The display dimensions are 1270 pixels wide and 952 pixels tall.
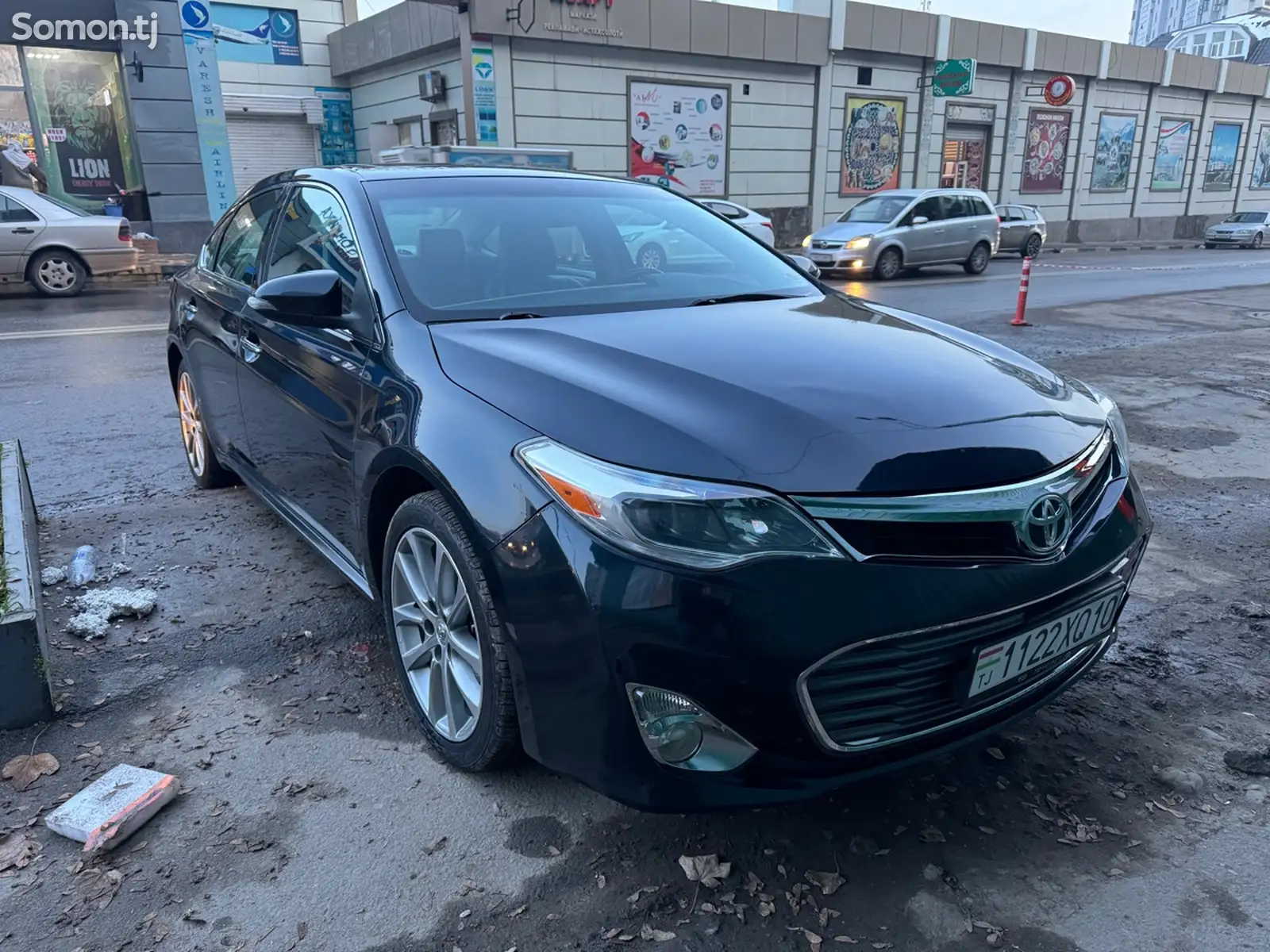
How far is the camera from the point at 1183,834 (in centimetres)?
230

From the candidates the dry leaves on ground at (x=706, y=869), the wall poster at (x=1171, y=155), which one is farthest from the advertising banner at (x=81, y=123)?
the wall poster at (x=1171, y=155)

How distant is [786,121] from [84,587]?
78.7ft

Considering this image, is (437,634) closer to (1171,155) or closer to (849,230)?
(849,230)

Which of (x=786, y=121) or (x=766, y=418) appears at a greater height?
(x=786, y=121)

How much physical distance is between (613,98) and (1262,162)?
104 feet

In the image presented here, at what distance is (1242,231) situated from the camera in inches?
1195

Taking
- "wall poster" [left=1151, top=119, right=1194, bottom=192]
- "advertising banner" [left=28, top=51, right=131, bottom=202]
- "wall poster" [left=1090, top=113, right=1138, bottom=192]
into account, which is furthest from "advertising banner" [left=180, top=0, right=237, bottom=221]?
"wall poster" [left=1151, top=119, right=1194, bottom=192]

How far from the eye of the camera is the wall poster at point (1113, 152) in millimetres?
32062

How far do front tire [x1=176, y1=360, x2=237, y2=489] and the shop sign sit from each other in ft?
101

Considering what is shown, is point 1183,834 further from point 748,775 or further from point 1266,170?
point 1266,170

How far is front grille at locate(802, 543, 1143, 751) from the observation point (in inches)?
74.0

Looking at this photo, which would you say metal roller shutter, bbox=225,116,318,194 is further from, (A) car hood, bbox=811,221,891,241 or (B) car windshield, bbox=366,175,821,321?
(B) car windshield, bbox=366,175,821,321

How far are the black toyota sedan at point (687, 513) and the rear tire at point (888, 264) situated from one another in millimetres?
15585

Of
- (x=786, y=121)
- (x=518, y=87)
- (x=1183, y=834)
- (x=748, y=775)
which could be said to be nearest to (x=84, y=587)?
(x=748, y=775)
